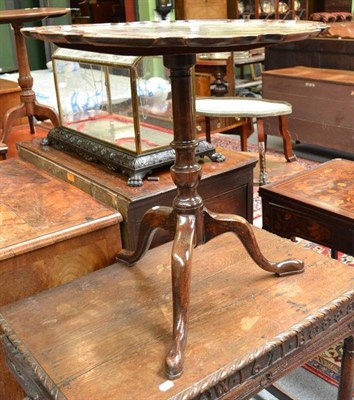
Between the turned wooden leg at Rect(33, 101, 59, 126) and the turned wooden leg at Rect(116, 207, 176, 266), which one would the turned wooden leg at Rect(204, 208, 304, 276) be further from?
the turned wooden leg at Rect(33, 101, 59, 126)

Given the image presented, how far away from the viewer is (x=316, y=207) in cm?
170

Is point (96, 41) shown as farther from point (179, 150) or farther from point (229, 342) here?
point (229, 342)

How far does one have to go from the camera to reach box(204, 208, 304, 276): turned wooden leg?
1172mm

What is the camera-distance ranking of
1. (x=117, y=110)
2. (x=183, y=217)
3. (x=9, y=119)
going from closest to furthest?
(x=183, y=217), (x=117, y=110), (x=9, y=119)

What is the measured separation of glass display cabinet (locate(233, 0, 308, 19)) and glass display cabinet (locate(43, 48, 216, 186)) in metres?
5.80

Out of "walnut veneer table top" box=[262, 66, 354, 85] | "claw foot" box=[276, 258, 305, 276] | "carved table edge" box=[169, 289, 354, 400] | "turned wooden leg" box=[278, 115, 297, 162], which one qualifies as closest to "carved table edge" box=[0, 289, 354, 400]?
"carved table edge" box=[169, 289, 354, 400]

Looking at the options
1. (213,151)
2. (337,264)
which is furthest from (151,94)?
(337,264)

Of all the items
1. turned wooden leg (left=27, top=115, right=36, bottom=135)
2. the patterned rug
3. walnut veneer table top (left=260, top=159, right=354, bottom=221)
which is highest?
turned wooden leg (left=27, top=115, right=36, bottom=135)

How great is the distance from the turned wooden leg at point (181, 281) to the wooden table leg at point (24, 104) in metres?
1.45

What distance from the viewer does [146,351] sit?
104cm

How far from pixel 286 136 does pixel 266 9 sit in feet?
14.5

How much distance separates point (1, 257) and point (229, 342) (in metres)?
0.57

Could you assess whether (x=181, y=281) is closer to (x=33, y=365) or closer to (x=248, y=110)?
(x=33, y=365)

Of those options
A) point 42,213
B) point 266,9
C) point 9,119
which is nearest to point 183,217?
point 42,213
